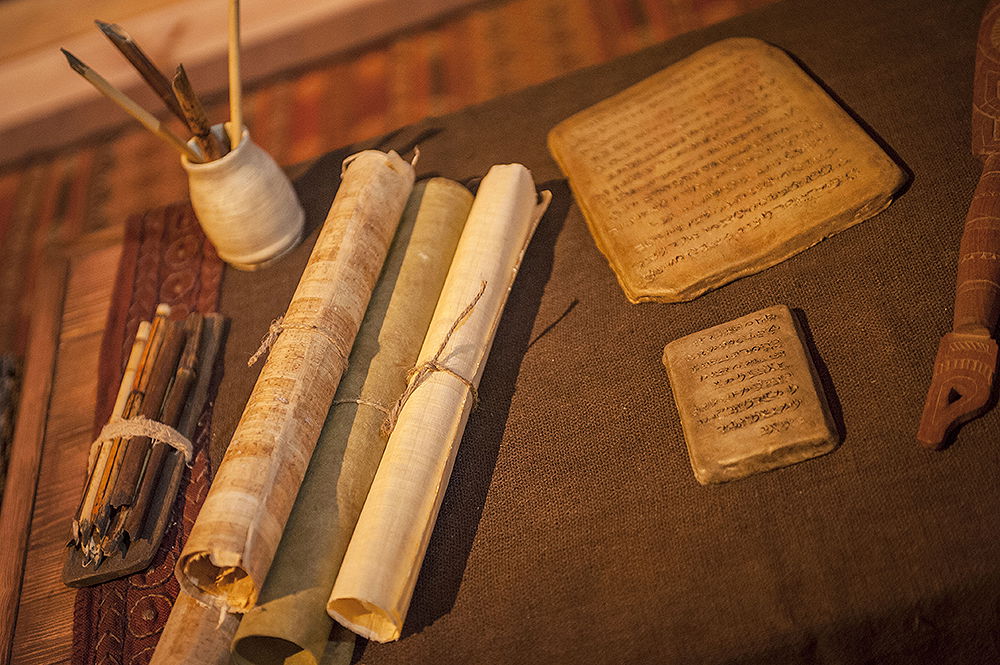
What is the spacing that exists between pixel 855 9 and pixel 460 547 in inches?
51.4

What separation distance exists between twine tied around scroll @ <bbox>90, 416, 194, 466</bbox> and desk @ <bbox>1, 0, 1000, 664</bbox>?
62 millimetres

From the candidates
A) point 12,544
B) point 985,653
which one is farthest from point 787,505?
point 12,544

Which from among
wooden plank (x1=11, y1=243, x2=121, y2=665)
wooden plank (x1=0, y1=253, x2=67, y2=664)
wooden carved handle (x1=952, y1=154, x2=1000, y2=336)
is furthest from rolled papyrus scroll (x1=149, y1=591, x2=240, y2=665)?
wooden carved handle (x1=952, y1=154, x2=1000, y2=336)

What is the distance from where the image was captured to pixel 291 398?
3.84ft

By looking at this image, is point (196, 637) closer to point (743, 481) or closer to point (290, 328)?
point (290, 328)

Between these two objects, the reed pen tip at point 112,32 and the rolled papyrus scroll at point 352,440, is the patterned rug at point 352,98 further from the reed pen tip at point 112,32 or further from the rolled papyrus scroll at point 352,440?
the reed pen tip at point 112,32

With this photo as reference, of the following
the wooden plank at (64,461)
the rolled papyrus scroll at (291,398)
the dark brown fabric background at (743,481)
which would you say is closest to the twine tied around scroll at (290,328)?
the rolled papyrus scroll at (291,398)

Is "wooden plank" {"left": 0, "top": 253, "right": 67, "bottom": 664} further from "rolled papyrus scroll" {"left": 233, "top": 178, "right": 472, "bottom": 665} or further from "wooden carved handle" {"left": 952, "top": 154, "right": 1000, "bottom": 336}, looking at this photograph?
"wooden carved handle" {"left": 952, "top": 154, "right": 1000, "bottom": 336}

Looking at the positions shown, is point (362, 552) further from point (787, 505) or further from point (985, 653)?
point (985, 653)

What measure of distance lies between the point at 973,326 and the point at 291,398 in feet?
3.05

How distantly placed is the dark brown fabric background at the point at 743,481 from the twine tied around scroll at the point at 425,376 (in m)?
0.10

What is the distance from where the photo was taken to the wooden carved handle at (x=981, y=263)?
1.09 meters

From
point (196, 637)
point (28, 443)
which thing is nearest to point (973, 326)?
point (196, 637)

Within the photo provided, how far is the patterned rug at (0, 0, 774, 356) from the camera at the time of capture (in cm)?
208
